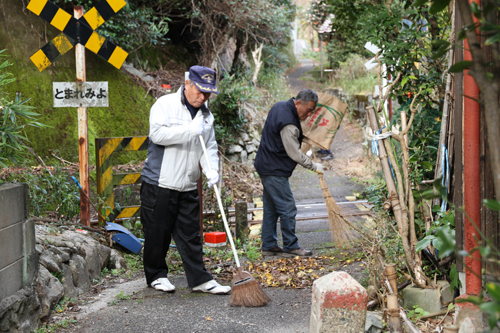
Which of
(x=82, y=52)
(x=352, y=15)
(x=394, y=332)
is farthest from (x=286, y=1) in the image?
(x=394, y=332)

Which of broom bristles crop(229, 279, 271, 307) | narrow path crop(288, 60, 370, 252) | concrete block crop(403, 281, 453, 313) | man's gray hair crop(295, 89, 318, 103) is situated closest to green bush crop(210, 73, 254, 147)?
narrow path crop(288, 60, 370, 252)

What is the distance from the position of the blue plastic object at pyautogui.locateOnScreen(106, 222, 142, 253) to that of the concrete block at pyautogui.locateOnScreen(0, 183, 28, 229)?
2.23 meters

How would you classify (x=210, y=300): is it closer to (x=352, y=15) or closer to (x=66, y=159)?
(x=352, y=15)

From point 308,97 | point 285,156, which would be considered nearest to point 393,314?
point 285,156

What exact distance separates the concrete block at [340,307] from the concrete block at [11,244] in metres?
2.04

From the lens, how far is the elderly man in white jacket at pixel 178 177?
4.13 metres

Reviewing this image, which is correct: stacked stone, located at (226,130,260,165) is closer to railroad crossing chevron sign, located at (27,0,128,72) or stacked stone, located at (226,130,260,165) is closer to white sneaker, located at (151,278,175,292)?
railroad crossing chevron sign, located at (27,0,128,72)

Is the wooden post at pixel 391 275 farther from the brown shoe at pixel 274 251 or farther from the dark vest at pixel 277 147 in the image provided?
the brown shoe at pixel 274 251

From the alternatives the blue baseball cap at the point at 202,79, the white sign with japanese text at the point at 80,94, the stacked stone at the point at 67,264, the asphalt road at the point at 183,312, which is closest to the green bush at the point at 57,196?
the stacked stone at the point at 67,264

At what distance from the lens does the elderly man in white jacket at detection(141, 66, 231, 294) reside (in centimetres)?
413

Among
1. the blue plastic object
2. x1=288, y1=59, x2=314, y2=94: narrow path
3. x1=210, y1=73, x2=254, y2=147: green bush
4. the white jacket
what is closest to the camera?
the white jacket

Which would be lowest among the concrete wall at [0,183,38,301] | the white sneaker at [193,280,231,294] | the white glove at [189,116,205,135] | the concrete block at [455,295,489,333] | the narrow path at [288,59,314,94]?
the white sneaker at [193,280,231,294]

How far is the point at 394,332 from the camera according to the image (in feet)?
9.78

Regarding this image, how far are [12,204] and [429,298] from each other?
9.98 ft
